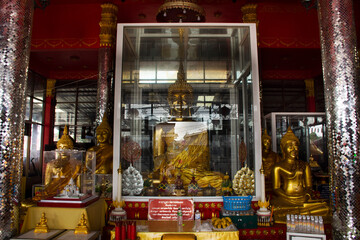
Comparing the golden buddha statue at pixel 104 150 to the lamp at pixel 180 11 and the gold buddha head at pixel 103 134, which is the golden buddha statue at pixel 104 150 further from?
the lamp at pixel 180 11

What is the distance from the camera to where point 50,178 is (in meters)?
2.84

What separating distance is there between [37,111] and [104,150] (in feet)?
13.1

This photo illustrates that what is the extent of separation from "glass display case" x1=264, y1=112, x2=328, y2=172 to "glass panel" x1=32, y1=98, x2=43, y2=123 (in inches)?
225

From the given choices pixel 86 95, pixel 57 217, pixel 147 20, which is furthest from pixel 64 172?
pixel 86 95

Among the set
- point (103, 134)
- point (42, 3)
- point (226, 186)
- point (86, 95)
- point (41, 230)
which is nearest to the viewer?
point (41, 230)

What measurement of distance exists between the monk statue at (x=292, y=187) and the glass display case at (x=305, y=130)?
68.1 inches

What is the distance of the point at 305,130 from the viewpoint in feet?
18.2

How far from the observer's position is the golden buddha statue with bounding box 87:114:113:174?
4230mm

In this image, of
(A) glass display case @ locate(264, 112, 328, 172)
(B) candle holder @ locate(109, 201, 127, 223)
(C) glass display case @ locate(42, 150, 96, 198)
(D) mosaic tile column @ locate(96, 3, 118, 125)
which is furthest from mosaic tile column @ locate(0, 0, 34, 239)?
(A) glass display case @ locate(264, 112, 328, 172)

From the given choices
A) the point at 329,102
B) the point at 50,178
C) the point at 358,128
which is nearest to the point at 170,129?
the point at 50,178

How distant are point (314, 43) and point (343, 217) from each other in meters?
3.97

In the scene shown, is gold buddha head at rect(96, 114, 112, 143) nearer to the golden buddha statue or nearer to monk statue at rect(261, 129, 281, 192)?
the golden buddha statue

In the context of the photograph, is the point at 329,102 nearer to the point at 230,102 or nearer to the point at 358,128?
the point at 358,128

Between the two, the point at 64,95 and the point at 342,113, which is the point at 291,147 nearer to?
the point at 342,113
